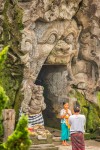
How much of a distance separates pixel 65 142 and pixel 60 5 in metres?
4.29

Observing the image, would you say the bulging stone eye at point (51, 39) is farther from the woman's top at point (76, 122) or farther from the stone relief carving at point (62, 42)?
the woman's top at point (76, 122)

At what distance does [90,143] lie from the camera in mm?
14797

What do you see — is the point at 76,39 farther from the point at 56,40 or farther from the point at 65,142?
the point at 65,142

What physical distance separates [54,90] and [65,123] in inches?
107

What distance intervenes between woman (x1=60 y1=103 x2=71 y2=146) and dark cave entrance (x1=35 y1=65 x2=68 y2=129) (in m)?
2.11

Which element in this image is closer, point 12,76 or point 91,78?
point 12,76

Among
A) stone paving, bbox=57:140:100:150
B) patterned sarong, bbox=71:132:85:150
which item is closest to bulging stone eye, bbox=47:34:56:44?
stone paving, bbox=57:140:100:150

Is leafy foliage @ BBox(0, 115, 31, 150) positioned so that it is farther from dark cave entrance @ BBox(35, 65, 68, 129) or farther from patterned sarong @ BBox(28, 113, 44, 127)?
dark cave entrance @ BBox(35, 65, 68, 129)

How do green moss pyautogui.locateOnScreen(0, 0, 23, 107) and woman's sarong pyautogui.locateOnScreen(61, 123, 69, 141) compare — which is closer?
woman's sarong pyautogui.locateOnScreen(61, 123, 69, 141)

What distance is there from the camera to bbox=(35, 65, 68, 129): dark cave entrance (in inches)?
622

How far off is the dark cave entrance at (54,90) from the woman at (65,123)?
6.92 ft

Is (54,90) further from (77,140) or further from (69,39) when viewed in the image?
(77,140)

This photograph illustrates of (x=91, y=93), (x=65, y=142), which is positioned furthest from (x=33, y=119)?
(x=91, y=93)

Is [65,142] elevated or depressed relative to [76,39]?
depressed
